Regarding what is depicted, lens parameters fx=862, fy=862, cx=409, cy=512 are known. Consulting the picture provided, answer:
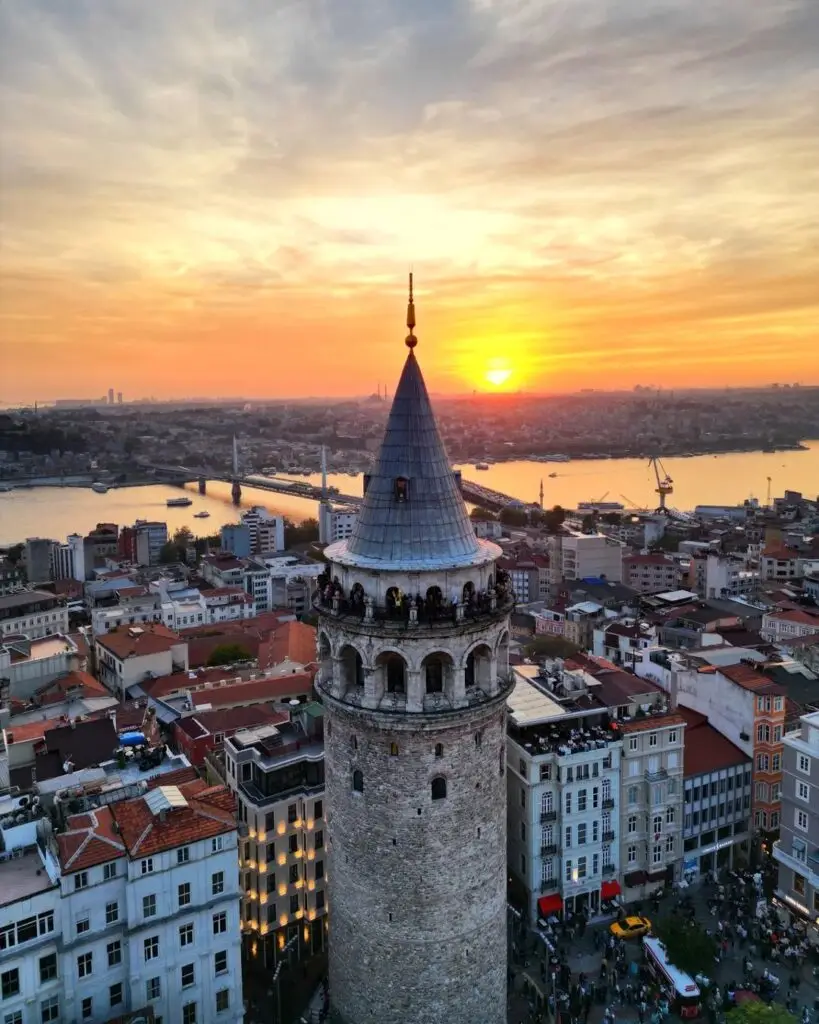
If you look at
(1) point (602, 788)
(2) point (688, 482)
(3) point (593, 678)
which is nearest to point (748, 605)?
(3) point (593, 678)

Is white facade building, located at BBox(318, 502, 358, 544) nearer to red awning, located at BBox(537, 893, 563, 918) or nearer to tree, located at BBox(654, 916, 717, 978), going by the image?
red awning, located at BBox(537, 893, 563, 918)

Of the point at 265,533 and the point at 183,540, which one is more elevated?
the point at 265,533

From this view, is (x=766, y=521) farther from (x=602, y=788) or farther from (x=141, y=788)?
(x=141, y=788)

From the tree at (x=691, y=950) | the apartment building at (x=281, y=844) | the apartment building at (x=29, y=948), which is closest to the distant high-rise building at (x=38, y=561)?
the apartment building at (x=281, y=844)

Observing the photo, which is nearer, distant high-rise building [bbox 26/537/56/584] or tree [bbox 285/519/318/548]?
distant high-rise building [bbox 26/537/56/584]

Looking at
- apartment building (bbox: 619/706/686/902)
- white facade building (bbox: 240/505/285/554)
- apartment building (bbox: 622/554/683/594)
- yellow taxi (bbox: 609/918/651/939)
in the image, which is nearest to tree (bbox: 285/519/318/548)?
white facade building (bbox: 240/505/285/554)

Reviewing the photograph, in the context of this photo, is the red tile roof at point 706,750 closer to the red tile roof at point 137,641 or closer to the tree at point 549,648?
the tree at point 549,648

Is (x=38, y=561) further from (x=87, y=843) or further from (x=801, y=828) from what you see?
(x=801, y=828)

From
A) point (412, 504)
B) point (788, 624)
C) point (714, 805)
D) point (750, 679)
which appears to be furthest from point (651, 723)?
point (788, 624)
